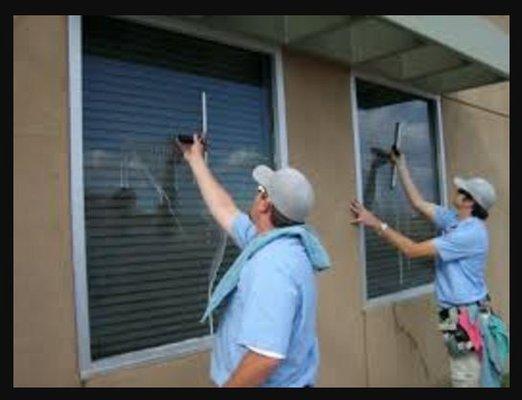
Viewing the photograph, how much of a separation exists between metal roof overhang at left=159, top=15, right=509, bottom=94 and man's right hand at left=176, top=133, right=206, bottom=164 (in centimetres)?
66

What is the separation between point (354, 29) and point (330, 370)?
215 cm

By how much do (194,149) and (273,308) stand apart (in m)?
1.35

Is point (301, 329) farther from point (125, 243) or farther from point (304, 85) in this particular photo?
point (304, 85)

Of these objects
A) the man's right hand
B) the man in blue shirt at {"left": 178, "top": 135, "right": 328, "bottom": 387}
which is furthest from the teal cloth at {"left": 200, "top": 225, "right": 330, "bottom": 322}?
the man's right hand

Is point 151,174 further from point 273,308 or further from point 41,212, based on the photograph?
point 273,308

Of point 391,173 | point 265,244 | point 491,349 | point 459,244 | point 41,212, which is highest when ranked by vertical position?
point 391,173

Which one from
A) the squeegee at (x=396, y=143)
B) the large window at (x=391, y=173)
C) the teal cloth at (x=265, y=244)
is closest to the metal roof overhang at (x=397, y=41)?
the large window at (x=391, y=173)

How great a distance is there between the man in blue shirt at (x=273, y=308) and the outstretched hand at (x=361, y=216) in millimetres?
1935

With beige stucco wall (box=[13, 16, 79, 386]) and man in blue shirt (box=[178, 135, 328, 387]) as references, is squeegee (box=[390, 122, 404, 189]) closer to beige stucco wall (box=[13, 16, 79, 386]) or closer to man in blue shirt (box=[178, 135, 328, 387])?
man in blue shirt (box=[178, 135, 328, 387])

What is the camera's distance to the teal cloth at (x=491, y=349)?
4582 mm

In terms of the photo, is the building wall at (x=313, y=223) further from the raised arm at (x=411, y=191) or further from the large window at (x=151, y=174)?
the raised arm at (x=411, y=191)

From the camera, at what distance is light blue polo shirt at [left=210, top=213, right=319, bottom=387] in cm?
254

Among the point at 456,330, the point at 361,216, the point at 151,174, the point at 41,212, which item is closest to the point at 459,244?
the point at 456,330

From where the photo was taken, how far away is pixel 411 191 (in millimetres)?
5418
